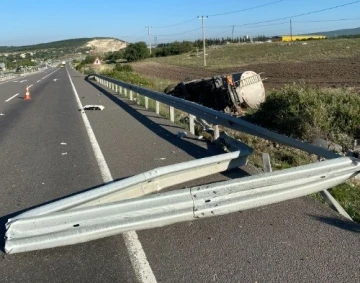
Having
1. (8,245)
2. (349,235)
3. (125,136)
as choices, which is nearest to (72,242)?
(8,245)

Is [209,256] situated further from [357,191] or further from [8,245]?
[357,191]

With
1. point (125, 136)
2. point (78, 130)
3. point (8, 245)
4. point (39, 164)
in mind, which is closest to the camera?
point (8, 245)

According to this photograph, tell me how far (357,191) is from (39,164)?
5.01 metres

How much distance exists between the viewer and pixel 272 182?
4.99 meters

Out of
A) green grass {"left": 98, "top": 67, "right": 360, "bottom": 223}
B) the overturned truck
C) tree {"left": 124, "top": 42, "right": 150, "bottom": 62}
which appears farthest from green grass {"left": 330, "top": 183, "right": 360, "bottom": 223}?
tree {"left": 124, "top": 42, "right": 150, "bottom": 62}

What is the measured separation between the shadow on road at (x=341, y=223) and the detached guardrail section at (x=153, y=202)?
1.03 ft

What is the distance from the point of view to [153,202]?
448cm

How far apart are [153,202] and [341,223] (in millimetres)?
1984

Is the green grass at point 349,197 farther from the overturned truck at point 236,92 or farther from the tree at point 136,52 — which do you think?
the tree at point 136,52

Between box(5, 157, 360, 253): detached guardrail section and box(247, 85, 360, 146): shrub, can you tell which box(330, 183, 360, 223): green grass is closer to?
box(5, 157, 360, 253): detached guardrail section

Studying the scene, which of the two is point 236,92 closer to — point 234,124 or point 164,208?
point 234,124

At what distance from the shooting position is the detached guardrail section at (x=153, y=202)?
4207 mm

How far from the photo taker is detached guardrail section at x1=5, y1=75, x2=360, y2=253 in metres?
4.21

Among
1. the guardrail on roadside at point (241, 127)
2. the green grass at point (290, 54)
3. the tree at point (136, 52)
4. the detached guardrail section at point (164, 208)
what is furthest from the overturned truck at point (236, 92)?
the tree at point (136, 52)
